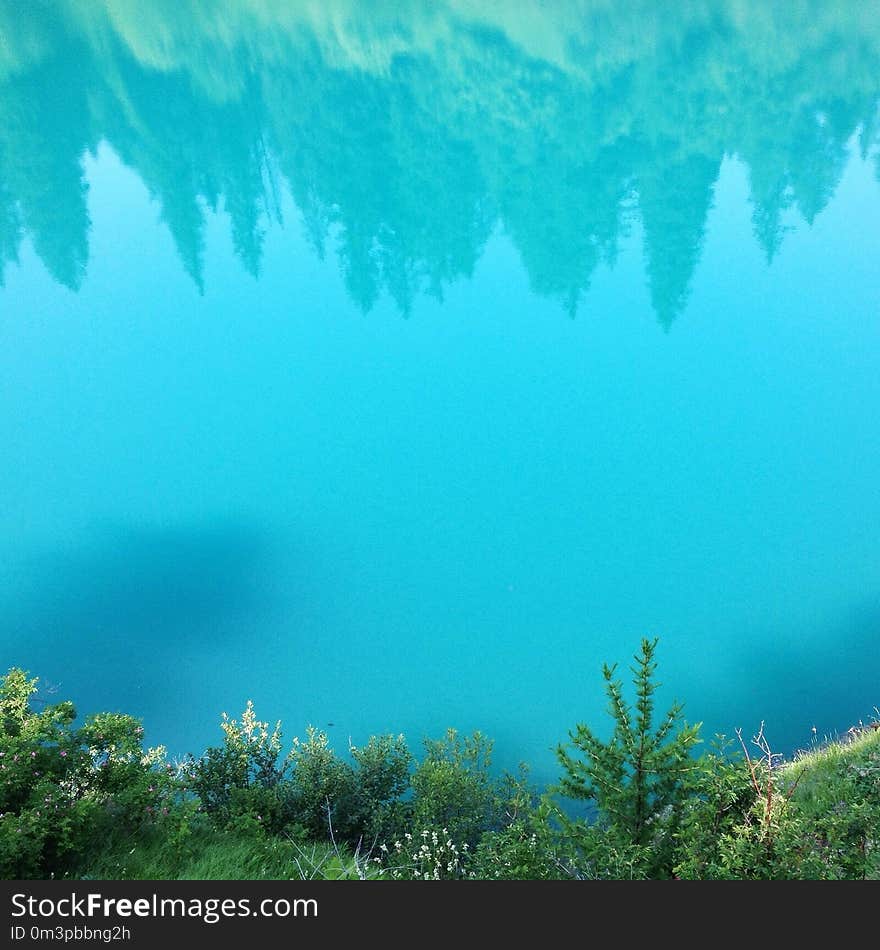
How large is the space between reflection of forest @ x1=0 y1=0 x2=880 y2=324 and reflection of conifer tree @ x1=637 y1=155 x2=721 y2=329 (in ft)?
0.45

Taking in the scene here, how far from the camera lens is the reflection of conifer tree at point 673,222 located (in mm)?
32312

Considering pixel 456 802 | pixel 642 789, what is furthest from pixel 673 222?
pixel 642 789

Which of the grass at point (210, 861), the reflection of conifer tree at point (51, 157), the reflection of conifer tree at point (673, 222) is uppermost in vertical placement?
the reflection of conifer tree at point (51, 157)

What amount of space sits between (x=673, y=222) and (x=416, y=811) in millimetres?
33804

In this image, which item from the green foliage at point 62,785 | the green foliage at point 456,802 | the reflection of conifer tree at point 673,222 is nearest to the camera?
the green foliage at point 62,785

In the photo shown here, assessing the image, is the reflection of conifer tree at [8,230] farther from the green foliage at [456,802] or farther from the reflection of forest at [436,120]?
the green foliage at [456,802]

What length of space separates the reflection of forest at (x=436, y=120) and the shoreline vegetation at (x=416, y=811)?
2461 cm

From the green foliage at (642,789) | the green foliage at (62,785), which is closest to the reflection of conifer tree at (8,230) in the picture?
the green foliage at (62,785)

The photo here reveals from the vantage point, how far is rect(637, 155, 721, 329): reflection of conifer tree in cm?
3231

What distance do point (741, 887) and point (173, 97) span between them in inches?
2403

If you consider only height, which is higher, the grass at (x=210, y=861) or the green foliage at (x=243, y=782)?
the green foliage at (x=243, y=782)

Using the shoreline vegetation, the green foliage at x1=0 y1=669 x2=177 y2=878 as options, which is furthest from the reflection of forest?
the green foliage at x1=0 y1=669 x2=177 y2=878

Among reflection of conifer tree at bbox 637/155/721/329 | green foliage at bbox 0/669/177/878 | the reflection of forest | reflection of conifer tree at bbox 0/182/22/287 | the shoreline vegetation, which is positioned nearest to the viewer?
the shoreline vegetation

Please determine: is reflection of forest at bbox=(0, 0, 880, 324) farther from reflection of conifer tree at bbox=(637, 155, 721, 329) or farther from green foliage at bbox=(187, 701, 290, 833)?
green foliage at bbox=(187, 701, 290, 833)
